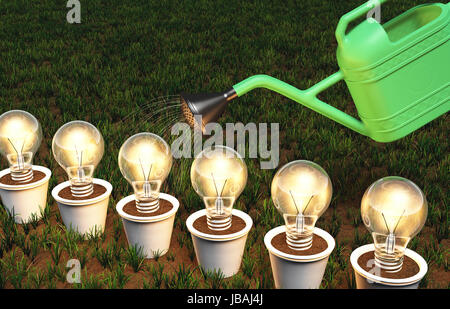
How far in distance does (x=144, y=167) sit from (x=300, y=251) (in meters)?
0.76

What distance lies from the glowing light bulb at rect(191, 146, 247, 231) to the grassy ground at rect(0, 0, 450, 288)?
22 cm

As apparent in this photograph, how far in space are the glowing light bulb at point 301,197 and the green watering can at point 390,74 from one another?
1.34 feet

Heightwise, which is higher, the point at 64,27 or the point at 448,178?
the point at 64,27

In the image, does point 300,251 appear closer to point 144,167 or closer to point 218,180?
point 218,180

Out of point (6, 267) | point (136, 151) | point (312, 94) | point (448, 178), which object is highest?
point (312, 94)

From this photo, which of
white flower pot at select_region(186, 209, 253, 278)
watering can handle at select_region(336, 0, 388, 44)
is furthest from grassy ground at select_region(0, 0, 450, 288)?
watering can handle at select_region(336, 0, 388, 44)

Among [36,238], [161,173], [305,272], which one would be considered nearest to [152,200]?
[161,173]

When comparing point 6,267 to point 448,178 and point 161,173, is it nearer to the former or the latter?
point 161,173

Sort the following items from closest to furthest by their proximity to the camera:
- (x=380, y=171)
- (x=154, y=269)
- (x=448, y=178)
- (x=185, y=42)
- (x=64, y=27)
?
(x=154, y=269), (x=448, y=178), (x=380, y=171), (x=185, y=42), (x=64, y=27)

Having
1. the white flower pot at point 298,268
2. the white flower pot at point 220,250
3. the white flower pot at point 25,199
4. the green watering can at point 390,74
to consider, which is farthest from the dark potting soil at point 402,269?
the white flower pot at point 25,199

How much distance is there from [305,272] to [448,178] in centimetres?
140

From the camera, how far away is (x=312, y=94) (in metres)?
Result: 2.35

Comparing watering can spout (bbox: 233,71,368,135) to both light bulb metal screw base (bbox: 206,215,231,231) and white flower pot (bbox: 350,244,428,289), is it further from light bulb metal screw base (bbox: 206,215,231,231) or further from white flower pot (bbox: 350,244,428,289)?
white flower pot (bbox: 350,244,428,289)

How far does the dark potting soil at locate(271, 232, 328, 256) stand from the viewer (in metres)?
1.98
